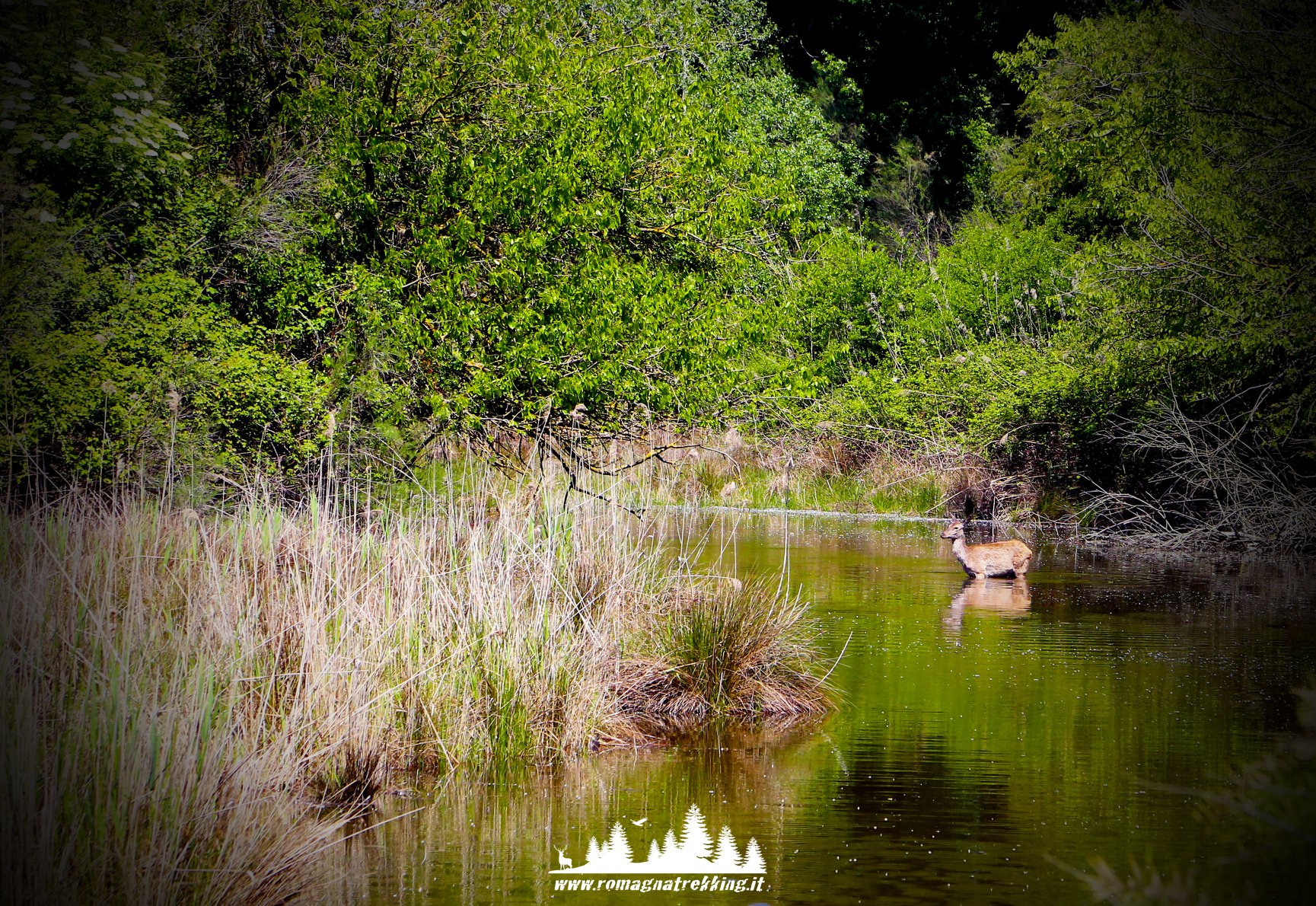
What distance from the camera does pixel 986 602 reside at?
44.1 ft

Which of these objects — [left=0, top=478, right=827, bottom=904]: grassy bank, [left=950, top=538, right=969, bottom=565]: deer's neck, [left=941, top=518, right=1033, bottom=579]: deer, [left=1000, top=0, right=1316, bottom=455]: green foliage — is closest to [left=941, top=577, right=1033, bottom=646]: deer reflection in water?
[left=941, top=518, right=1033, bottom=579]: deer

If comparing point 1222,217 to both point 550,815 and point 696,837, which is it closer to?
point 696,837

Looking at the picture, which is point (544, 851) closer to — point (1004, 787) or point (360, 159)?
point (1004, 787)

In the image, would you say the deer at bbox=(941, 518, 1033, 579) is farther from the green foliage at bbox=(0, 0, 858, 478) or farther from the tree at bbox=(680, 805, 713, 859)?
the tree at bbox=(680, 805, 713, 859)

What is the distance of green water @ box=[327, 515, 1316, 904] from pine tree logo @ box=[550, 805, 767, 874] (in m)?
0.06

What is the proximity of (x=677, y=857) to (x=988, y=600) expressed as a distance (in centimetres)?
851

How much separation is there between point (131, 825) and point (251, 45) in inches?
364

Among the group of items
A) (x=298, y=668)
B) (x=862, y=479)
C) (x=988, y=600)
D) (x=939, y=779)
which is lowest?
(x=939, y=779)

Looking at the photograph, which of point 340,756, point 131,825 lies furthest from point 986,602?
point 131,825

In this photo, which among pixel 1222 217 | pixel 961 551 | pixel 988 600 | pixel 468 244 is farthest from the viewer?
pixel 1222 217

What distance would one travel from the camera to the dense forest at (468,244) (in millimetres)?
10219

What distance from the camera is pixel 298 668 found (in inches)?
255

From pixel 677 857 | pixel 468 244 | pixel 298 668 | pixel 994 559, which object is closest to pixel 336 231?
pixel 468 244

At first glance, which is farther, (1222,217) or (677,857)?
(1222,217)
